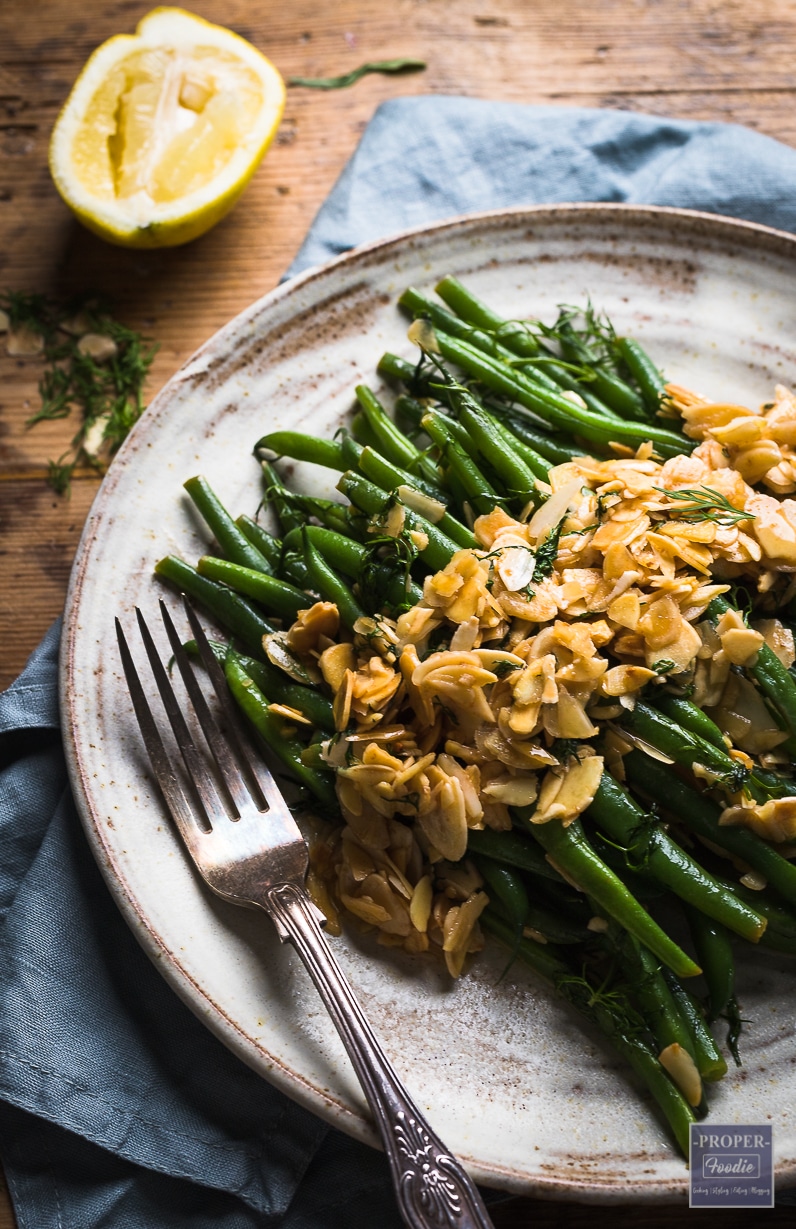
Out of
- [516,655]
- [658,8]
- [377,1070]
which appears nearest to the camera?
[377,1070]

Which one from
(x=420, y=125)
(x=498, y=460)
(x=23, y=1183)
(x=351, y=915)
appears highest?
(x=420, y=125)

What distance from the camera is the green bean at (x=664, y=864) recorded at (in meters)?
2.54

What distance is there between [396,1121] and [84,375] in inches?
112

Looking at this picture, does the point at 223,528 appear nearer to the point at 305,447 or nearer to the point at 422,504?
the point at 305,447

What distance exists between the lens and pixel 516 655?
2596mm

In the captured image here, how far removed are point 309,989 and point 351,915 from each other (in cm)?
22

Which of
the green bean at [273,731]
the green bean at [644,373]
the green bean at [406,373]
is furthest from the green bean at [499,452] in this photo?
the green bean at [273,731]

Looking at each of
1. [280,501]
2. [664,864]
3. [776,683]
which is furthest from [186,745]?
[776,683]

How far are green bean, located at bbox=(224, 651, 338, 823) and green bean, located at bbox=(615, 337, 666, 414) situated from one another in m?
1.57

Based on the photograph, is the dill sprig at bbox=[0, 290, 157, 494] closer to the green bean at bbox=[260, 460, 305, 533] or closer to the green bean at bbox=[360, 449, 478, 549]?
the green bean at bbox=[260, 460, 305, 533]

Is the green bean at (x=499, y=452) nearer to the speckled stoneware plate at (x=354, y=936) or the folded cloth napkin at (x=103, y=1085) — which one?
the speckled stoneware plate at (x=354, y=936)

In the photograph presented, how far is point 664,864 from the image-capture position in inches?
101

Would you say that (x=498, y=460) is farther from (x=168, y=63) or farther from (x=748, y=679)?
(x=168, y=63)

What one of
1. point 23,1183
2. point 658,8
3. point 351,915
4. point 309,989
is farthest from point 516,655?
point 658,8
